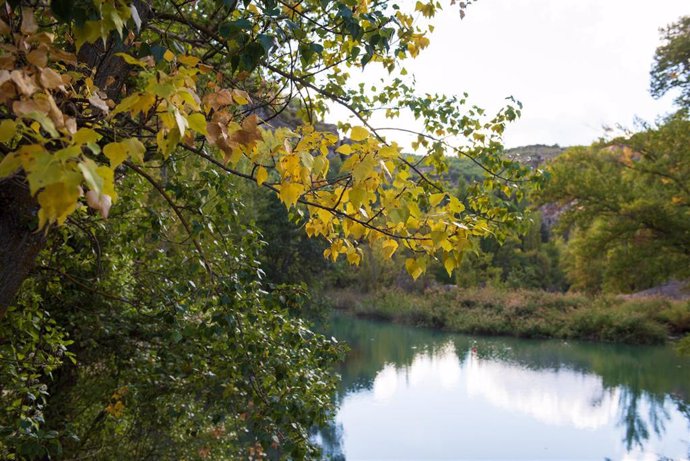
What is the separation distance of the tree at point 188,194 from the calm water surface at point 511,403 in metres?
5.14

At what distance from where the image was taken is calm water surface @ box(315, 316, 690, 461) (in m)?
8.70

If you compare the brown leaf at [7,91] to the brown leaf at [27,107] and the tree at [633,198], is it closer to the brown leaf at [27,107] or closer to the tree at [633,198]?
the brown leaf at [27,107]

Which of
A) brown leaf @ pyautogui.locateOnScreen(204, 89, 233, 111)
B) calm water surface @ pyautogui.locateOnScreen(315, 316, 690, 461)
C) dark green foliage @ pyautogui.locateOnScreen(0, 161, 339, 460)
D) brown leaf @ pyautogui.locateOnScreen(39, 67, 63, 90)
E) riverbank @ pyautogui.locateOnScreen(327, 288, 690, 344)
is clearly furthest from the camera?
riverbank @ pyautogui.locateOnScreen(327, 288, 690, 344)

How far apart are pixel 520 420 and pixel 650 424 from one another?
198cm

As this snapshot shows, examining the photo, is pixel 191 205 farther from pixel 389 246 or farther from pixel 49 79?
pixel 49 79

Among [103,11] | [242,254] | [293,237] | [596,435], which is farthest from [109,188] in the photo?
[293,237]

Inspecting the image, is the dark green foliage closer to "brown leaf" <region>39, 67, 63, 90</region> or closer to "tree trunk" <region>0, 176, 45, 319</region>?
"tree trunk" <region>0, 176, 45, 319</region>

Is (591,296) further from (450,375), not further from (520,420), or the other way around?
(520,420)

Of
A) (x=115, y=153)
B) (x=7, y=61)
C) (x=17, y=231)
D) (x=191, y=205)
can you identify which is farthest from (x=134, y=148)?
(x=191, y=205)

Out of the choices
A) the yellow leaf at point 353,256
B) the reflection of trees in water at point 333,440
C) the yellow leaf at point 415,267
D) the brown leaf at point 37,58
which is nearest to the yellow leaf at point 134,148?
the brown leaf at point 37,58

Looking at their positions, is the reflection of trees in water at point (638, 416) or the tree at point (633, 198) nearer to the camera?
the reflection of trees in water at point (638, 416)

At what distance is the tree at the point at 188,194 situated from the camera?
963mm

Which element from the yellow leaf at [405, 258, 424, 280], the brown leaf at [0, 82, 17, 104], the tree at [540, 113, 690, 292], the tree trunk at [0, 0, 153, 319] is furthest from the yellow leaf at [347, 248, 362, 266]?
the tree at [540, 113, 690, 292]

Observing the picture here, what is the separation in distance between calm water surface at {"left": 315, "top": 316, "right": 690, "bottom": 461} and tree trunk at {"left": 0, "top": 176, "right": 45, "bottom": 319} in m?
7.16
